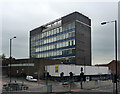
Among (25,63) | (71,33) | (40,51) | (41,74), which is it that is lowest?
(41,74)

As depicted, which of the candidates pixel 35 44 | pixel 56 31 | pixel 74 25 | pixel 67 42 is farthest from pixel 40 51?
pixel 74 25

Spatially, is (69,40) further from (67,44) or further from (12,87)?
(12,87)

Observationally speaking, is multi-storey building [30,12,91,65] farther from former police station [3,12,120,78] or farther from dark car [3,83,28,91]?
dark car [3,83,28,91]

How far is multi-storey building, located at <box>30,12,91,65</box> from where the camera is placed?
74.7 m

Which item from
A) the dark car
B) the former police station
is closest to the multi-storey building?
the former police station

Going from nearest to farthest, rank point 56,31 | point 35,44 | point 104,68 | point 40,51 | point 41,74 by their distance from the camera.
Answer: point 41,74 < point 104,68 < point 56,31 < point 40,51 < point 35,44

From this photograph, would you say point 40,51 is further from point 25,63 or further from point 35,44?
point 25,63

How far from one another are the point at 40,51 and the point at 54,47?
47.3 feet

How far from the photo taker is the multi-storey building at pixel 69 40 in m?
74.7

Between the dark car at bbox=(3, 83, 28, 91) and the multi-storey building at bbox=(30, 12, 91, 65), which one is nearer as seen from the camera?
the dark car at bbox=(3, 83, 28, 91)

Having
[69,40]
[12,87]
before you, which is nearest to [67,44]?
[69,40]

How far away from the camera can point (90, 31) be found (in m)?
87.7

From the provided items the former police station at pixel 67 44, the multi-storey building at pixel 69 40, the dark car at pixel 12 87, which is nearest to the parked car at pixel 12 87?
the dark car at pixel 12 87

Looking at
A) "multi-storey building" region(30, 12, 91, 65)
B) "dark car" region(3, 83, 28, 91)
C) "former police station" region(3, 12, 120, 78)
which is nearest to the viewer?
"dark car" region(3, 83, 28, 91)
